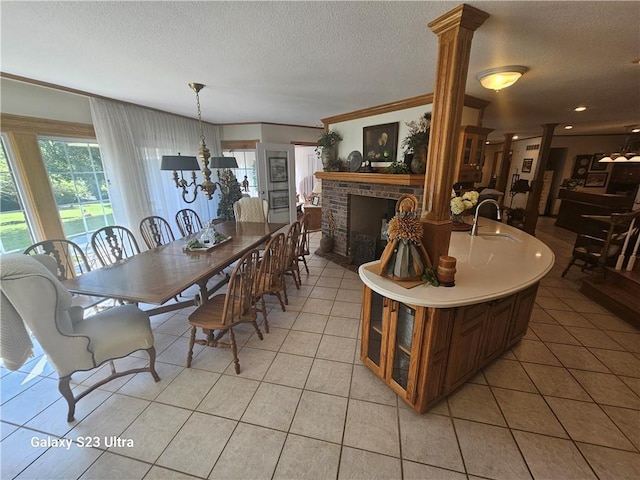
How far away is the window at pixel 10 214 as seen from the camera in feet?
8.45

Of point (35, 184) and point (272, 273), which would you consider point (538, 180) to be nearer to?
point (272, 273)

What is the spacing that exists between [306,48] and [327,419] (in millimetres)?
2580

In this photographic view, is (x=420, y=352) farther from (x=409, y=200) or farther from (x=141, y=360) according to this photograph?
(x=141, y=360)

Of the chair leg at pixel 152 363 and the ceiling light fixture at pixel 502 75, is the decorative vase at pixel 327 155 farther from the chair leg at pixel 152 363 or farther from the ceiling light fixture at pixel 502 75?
the chair leg at pixel 152 363

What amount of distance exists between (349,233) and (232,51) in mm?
3019

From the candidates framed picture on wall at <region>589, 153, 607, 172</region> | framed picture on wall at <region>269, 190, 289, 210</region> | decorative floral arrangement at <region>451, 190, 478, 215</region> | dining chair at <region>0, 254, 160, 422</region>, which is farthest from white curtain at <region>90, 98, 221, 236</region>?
framed picture on wall at <region>589, 153, 607, 172</region>

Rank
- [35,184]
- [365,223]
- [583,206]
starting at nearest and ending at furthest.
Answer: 1. [35,184]
2. [365,223]
3. [583,206]

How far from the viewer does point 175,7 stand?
4.53ft

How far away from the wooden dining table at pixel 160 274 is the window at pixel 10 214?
141cm

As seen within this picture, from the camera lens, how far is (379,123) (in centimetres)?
367

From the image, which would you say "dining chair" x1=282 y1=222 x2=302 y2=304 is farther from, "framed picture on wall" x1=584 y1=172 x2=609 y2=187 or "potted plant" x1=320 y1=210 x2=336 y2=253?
"framed picture on wall" x1=584 y1=172 x2=609 y2=187

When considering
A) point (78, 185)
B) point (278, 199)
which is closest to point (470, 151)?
point (278, 199)

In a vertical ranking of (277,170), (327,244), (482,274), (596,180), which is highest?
(277,170)

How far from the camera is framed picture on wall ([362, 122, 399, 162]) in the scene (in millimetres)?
3490
